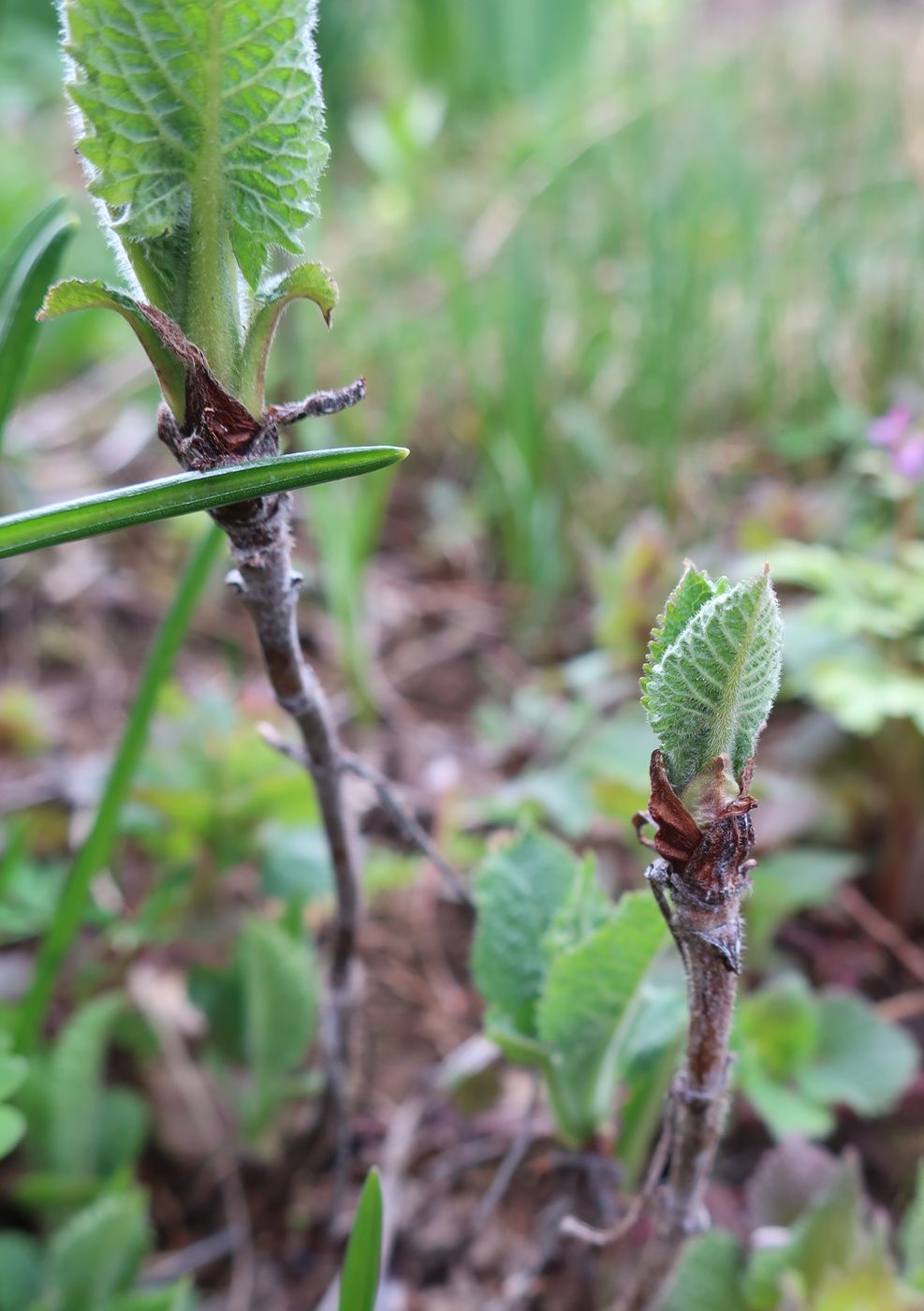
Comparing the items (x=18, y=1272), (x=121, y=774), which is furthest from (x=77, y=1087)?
(x=121, y=774)

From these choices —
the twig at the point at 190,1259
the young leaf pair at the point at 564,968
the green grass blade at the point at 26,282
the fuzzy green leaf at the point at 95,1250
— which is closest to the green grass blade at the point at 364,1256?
the young leaf pair at the point at 564,968

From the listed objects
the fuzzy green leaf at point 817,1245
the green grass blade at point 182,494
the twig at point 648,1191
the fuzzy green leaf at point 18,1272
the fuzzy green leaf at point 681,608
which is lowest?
the fuzzy green leaf at point 817,1245

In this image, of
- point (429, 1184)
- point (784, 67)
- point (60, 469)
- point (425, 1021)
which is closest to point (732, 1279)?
point (429, 1184)

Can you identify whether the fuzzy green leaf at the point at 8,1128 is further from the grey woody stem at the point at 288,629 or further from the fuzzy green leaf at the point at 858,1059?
the fuzzy green leaf at the point at 858,1059

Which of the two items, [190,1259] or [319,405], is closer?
[319,405]

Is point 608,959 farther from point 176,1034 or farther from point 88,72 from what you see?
point 176,1034

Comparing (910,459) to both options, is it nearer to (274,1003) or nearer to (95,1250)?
(274,1003)
